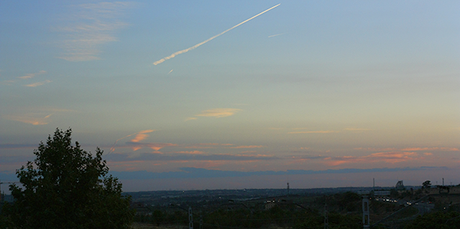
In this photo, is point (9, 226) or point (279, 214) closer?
point (9, 226)

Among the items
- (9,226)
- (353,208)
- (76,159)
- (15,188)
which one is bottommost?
(353,208)

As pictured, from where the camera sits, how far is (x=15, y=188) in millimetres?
22938

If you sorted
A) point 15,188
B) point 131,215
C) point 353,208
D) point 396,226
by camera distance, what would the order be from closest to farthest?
point 15,188 < point 131,215 < point 396,226 < point 353,208

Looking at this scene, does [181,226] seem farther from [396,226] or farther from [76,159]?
[76,159]

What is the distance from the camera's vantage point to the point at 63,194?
74.2 ft

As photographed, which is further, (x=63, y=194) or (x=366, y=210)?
(x=366, y=210)

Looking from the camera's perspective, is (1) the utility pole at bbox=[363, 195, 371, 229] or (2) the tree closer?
(2) the tree

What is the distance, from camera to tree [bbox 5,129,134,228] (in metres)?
22.2

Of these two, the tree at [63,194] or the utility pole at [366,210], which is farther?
the utility pole at [366,210]

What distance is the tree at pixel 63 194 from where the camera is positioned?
22.2 m

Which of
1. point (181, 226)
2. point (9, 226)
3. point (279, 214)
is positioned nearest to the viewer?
point (9, 226)

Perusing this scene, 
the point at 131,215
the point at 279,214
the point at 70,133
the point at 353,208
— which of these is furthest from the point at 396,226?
the point at 353,208

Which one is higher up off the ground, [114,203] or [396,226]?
[114,203]

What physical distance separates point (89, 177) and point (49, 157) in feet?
7.99
